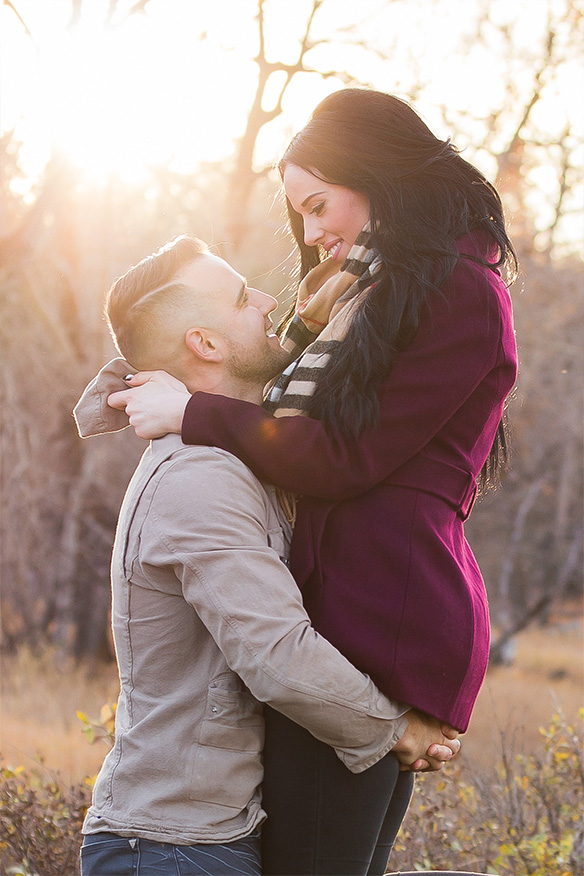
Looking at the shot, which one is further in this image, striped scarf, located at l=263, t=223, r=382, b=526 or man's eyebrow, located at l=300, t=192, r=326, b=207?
man's eyebrow, located at l=300, t=192, r=326, b=207

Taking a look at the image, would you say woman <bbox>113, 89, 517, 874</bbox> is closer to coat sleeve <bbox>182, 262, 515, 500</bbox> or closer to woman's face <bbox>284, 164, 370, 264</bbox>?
coat sleeve <bbox>182, 262, 515, 500</bbox>

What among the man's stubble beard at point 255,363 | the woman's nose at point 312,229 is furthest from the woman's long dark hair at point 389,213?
the man's stubble beard at point 255,363

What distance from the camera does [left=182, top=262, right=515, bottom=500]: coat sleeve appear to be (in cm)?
199

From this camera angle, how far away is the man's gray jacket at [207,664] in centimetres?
188

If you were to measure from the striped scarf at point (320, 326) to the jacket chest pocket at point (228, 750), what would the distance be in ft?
2.00

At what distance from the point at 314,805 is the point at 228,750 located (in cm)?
21

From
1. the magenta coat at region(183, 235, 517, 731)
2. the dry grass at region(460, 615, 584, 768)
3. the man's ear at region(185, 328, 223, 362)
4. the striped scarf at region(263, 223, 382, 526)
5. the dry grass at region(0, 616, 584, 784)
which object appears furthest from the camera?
the dry grass at region(460, 615, 584, 768)

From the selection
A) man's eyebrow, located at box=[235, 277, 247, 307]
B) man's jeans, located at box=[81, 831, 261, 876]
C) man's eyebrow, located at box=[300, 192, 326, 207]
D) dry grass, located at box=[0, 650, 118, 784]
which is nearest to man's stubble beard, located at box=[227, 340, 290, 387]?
man's eyebrow, located at box=[235, 277, 247, 307]

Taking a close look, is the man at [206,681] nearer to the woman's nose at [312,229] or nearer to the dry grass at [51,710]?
the woman's nose at [312,229]

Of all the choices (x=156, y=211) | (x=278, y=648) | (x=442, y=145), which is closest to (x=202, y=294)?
(x=442, y=145)

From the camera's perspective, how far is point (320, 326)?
246 centimetres

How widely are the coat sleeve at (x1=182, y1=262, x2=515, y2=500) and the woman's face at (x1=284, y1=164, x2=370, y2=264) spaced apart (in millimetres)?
361

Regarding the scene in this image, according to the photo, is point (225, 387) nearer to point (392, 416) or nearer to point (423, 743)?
point (392, 416)

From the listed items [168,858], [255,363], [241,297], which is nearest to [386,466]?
[255,363]
